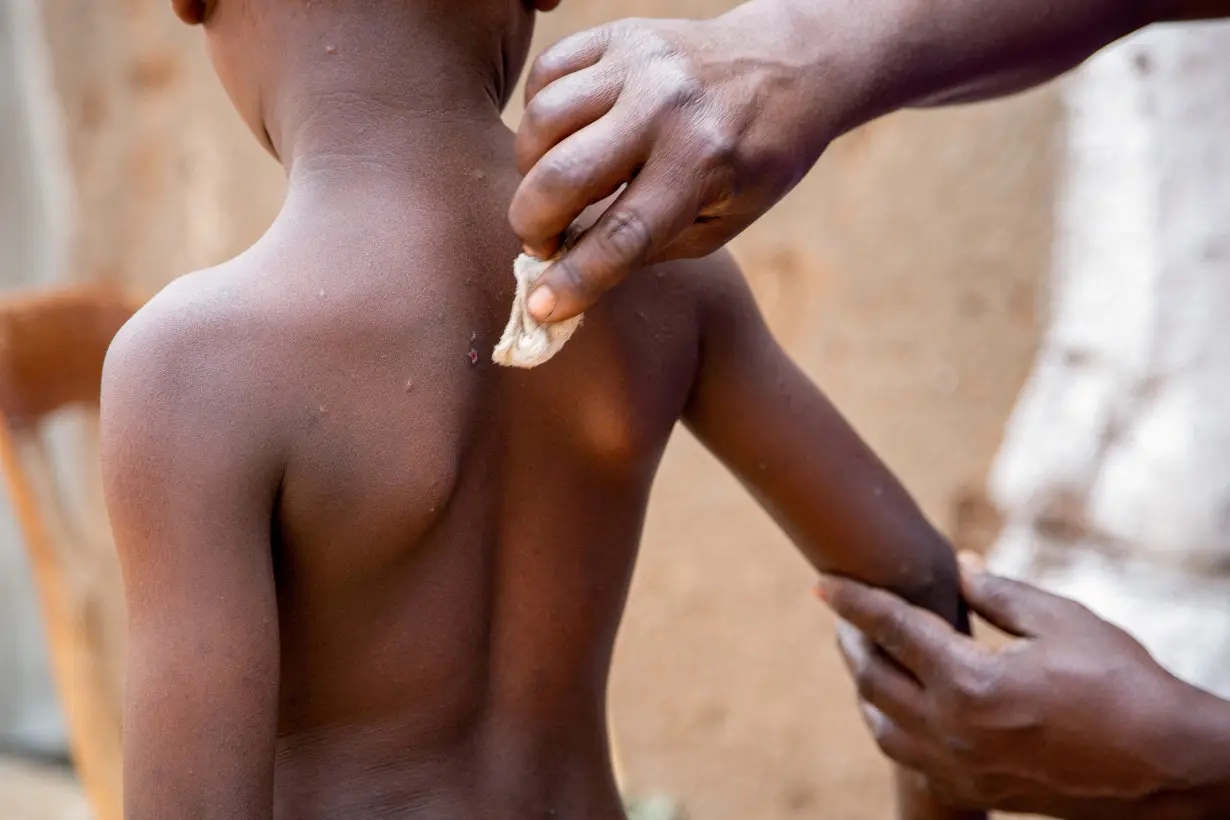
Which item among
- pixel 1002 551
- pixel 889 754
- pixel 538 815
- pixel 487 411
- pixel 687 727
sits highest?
pixel 487 411

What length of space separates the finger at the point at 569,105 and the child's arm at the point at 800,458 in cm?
21

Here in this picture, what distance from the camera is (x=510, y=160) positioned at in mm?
709

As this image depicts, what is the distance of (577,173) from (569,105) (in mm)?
41

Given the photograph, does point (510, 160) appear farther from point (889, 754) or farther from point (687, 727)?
point (687, 727)

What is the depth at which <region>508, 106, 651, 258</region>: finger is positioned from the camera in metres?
0.57

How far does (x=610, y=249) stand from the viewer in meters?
0.58

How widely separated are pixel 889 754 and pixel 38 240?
8.09 ft

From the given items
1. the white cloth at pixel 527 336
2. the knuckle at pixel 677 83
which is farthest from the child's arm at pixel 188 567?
the knuckle at pixel 677 83

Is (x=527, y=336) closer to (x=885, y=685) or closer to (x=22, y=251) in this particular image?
(x=885, y=685)

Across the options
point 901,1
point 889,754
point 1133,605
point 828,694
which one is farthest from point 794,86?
point 828,694

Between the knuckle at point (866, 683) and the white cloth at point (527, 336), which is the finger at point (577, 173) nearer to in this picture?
the white cloth at point (527, 336)

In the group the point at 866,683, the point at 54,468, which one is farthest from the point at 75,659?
the point at 866,683

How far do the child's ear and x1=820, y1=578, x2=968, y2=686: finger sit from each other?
548mm

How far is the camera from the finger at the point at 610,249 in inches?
22.7
